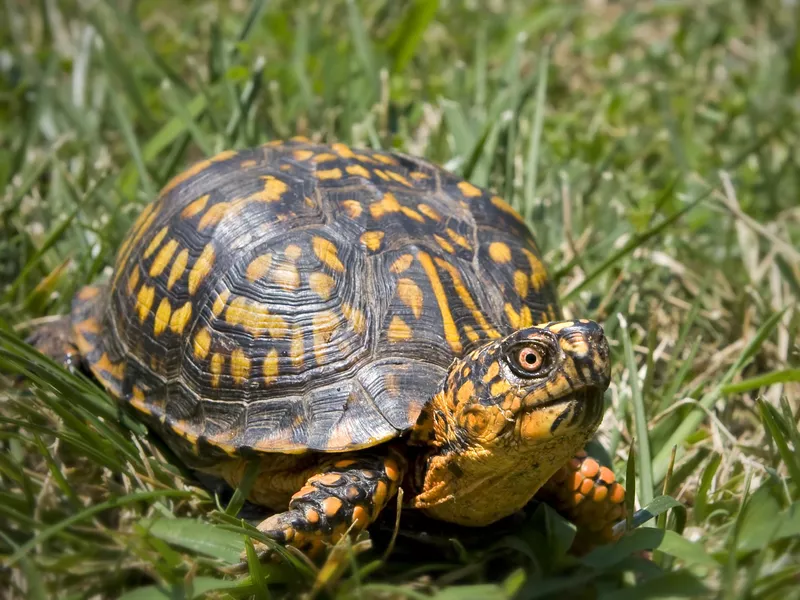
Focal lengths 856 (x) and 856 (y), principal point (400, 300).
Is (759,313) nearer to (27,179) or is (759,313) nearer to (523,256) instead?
(523,256)

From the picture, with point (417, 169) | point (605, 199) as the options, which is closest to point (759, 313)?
point (605, 199)

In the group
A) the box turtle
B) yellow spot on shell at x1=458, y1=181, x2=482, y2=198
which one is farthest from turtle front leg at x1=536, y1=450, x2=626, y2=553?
yellow spot on shell at x1=458, y1=181, x2=482, y2=198

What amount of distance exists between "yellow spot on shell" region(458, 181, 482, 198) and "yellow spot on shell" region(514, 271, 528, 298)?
1.00 feet

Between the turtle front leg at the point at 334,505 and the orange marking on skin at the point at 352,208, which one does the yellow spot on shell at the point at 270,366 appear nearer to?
the turtle front leg at the point at 334,505

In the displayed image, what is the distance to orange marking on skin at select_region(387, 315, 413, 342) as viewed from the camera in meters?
1.98

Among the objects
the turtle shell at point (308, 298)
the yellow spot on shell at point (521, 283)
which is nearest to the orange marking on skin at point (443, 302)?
the turtle shell at point (308, 298)

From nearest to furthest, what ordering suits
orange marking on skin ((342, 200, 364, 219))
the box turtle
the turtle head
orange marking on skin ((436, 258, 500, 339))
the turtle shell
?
the turtle head
the box turtle
the turtle shell
orange marking on skin ((436, 258, 500, 339))
orange marking on skin ((342, 200, 364, 219))

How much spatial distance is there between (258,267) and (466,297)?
516mm

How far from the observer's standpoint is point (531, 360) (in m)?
1.68

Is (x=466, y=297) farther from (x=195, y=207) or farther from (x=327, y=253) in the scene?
(x=195, y=207)

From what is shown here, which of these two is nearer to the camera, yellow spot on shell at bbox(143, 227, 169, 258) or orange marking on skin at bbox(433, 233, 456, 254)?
orange marking on skin at bbox(433, 233, 456, 254)

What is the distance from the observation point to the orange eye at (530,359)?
167 centimetres

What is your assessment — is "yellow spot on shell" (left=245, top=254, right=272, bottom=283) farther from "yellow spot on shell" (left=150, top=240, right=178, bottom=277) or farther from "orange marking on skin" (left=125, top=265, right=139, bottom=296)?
"orange marking on skin" (left=125, top=265, right=139, bottom=296)

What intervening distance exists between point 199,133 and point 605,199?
1.56 meters
